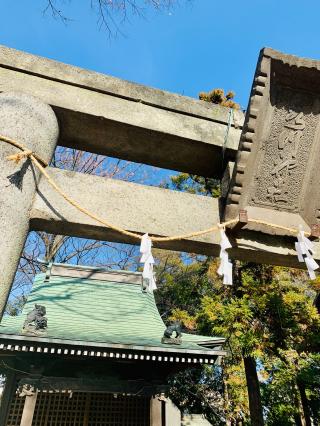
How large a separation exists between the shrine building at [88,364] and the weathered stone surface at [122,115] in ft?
12.7

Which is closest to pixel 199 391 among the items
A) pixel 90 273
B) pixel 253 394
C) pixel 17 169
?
pixel 253 394

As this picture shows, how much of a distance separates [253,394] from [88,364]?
5.36 metres

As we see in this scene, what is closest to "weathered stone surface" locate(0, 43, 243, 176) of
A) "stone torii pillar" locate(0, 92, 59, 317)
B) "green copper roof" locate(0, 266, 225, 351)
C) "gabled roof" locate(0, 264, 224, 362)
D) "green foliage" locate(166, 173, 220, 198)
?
"stone torii pillar" locate(0, 92, 59, 317)

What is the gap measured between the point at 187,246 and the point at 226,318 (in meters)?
7.71

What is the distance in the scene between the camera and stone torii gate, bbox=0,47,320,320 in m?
2.25

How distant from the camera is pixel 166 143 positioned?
8.70 feet

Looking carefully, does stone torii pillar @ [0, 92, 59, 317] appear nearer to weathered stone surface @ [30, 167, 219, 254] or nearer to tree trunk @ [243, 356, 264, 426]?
weathered stone surface @ [30, 167, 219, 254]

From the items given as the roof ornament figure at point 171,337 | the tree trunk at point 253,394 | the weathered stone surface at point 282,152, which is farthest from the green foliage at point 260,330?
the weathered stone surface at point 282,152

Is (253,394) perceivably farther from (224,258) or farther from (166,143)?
(166,143)

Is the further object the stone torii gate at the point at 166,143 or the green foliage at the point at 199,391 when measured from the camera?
the green foliage at the point at 199,391

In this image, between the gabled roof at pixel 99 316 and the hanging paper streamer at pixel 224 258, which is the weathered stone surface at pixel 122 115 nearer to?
the hanging paper streamer at pixel 224 258

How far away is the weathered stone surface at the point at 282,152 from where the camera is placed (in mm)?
2369

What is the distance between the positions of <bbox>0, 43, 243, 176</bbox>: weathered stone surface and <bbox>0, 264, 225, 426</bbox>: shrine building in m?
3.87

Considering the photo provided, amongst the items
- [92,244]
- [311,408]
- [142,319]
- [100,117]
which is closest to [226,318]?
[142,319]
